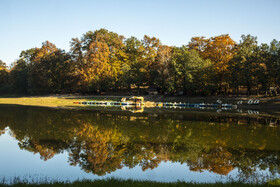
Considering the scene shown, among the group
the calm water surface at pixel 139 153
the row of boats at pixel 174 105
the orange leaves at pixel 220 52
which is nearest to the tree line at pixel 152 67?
the orange leaves at pixel 220 52

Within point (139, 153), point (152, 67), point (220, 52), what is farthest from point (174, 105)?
point (139, 153)

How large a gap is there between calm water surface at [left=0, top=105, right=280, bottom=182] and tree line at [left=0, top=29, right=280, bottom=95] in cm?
3814

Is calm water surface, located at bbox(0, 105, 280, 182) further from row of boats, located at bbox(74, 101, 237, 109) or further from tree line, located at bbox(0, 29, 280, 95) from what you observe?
tree line, located at bbox(0, 29, 280, 95)

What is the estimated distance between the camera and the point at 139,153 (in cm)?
1535

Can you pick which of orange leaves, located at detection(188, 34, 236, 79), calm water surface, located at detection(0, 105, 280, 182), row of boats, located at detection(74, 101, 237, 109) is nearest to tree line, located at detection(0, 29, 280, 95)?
orange leaves, located at detection(188, 34, 236, 79)

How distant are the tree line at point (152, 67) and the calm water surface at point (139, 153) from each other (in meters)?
38.1

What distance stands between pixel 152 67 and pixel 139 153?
2341 inches

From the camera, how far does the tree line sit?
5859 centimetres

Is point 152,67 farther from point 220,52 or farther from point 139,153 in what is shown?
point 139,153

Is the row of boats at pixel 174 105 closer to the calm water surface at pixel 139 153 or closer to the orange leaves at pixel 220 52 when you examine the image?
the orange leaves at pixel 220 52

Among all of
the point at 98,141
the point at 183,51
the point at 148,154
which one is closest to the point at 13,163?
the point at 98,141

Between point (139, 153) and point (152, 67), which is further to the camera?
point (152, 67)

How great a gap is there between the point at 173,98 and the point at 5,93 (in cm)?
7425

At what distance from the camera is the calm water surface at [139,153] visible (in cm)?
1194
